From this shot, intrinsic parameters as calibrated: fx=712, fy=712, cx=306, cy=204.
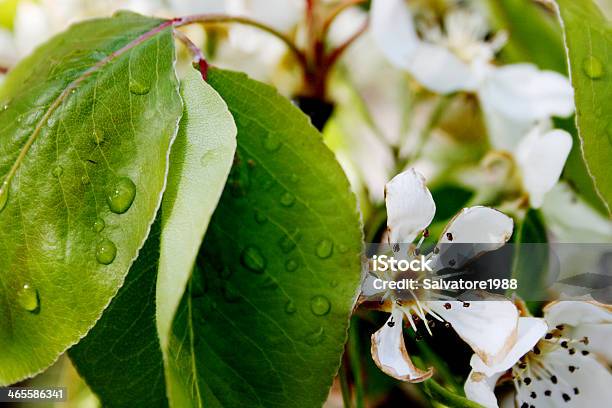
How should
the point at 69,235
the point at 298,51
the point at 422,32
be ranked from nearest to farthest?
the point at 69,235 < the point at 298,51 < the point at 422,32

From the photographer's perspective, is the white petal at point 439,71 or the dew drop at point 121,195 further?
the white petal at point 439,71

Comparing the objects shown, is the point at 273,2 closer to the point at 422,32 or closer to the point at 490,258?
the point at 422,32

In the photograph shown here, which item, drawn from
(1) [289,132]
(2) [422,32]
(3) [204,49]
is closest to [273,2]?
(3) [204,49]

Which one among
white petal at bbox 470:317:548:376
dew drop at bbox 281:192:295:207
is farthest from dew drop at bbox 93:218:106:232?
white petal at bbox 470:317:548:376

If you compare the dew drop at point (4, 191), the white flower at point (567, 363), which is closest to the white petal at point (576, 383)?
the white flower at point (567, 363)

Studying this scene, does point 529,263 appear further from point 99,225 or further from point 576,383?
point 99,225

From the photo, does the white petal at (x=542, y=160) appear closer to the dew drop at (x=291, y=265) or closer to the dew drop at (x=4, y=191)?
the dew drop at (x=291, y=265)
